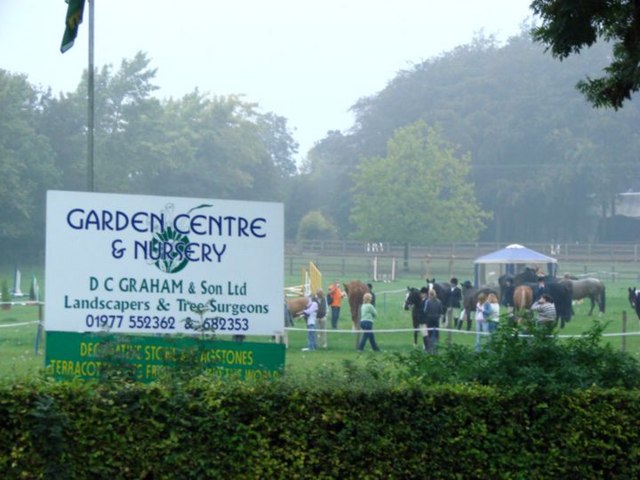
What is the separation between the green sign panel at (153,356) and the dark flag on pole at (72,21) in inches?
159

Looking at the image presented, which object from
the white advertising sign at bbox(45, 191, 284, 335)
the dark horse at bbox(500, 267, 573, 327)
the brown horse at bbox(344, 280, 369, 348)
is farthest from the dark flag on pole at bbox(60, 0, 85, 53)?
the dark horse at bbox(500, 267, 573, 327)

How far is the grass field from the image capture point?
20078 mm

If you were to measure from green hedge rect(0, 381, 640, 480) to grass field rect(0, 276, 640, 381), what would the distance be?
20.2 feet

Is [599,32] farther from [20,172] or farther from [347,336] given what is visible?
[20,172]

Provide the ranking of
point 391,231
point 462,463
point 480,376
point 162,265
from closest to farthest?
point 462,463, point 480,376, point 162,265, point 391,231

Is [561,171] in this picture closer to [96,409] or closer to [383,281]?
[383,281]

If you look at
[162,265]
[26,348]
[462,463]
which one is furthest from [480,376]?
[26,348]

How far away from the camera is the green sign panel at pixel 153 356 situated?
781 centimetres

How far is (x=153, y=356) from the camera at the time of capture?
8.16 m

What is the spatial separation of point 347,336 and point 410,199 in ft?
104

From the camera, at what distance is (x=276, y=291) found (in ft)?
29.5

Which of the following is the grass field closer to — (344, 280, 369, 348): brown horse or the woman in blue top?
the woman in blue top

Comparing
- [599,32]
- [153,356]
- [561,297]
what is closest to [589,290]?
[561,297]

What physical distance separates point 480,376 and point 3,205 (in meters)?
39.7
